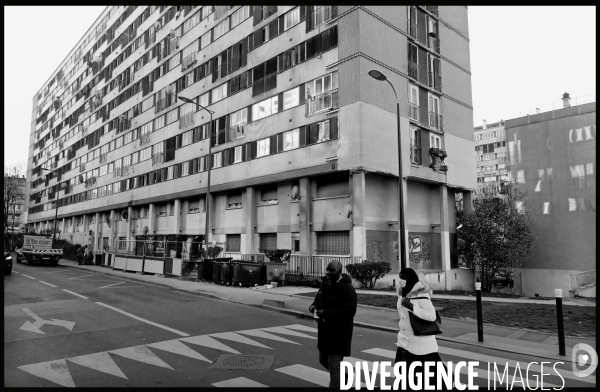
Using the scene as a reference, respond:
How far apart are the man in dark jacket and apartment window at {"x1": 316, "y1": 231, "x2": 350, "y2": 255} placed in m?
18.6

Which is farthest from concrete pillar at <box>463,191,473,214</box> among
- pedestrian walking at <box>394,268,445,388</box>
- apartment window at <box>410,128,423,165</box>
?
pedestrian walking at <box>394,268,445,388</box>

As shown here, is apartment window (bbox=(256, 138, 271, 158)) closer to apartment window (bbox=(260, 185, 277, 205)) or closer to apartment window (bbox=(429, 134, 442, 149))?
apartment window (bbox=(260, 185, 277, 205))

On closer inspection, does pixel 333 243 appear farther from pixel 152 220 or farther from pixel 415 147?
pixel 152 220

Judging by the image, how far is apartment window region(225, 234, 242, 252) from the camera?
103 feet

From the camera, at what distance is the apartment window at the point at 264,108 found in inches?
1137

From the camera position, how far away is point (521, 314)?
11664mm

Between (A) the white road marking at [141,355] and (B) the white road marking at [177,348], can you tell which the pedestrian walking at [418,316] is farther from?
(A) the white road marking at [141,355]

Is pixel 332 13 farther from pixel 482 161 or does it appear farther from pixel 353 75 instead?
pixel 482 161

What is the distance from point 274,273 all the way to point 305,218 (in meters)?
5.93

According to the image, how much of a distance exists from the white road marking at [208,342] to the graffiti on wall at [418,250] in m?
19.4

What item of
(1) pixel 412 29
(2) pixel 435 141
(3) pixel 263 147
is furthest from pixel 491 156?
(3) pixel 263 147

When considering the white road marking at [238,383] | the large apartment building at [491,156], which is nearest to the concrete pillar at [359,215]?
the white road marking at [238,383]

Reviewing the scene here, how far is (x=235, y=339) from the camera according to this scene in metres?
8.80

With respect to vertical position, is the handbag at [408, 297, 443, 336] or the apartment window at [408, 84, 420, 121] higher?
the apartment window at [408, 84, 420, 121]
